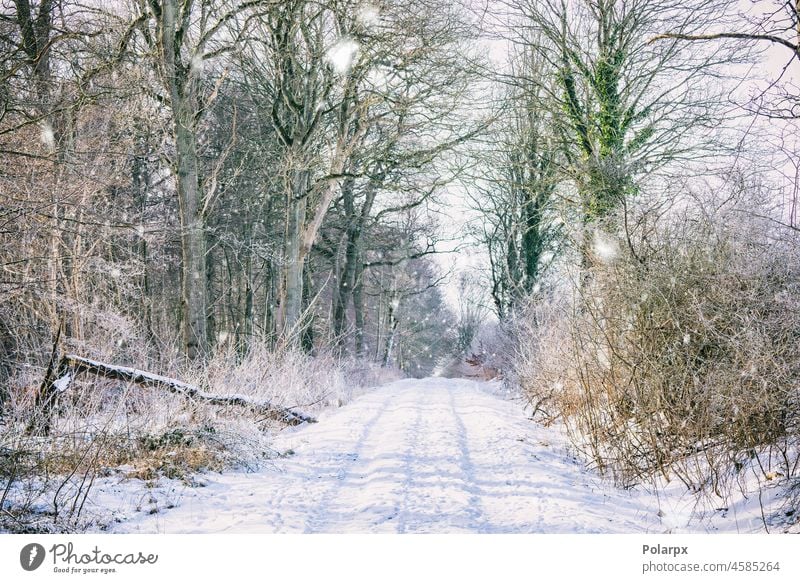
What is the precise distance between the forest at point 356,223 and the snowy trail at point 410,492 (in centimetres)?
50

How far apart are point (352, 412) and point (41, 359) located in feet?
15.5

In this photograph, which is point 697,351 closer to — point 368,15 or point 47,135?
point 47,135

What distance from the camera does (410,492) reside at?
13.5 ft

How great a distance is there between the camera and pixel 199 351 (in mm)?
8719

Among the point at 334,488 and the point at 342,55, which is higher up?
the point at 342,55

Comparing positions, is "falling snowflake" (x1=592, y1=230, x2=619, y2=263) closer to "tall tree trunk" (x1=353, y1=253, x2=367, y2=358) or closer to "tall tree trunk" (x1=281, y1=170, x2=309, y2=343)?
"tall tree trunk" (x1=281, y1=170, x2=309, y2=343)

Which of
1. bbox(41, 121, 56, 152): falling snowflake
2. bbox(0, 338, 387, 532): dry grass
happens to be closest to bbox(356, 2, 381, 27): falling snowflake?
bbox(41, 121, 56, 152): falling snowflake

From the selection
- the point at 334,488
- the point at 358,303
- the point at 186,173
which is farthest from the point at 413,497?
the point at 358,303

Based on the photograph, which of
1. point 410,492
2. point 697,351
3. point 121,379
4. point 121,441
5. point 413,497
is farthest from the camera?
point 121,379

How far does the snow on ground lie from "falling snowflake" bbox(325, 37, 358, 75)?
332 inches

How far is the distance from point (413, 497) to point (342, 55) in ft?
32.6

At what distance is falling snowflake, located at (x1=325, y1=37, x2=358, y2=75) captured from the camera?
10961mm

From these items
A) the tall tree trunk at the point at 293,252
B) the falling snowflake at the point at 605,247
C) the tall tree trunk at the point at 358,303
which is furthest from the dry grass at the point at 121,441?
the tall tree trunk at the point at 358,303
